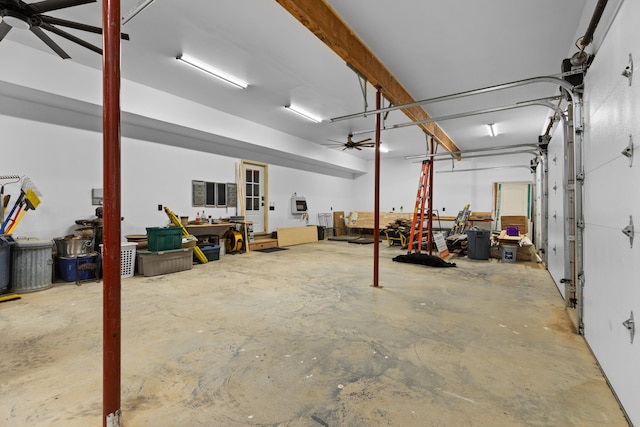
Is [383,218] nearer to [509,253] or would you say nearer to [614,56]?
[509,253]

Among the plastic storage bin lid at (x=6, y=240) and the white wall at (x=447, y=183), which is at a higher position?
the white wall at (x=447, y=183)

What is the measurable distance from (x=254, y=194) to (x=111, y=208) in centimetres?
773

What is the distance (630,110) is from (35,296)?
6327 mm

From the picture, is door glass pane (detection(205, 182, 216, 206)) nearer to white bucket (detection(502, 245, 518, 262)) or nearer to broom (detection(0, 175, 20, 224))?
broom (detection(0, 175, 20, 224))

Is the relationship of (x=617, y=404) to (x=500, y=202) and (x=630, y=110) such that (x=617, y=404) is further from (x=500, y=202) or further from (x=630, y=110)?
(x=500, y=202)

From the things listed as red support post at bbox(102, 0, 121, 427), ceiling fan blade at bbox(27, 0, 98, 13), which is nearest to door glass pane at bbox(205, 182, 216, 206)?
ceiling fan blade at bbox(27, 0, 98, 13)

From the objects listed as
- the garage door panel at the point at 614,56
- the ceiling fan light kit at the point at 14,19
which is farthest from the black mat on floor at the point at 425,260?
the ceiling fan light kit at the point at 14,19

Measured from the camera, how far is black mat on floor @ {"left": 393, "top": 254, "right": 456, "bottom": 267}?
5.98 metres

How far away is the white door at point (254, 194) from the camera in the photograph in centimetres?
897

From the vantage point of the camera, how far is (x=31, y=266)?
414 centimetres

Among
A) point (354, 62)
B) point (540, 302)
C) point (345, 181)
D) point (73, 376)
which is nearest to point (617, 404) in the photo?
point (540, 302)

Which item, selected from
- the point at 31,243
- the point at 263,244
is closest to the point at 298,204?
the point at 263,244

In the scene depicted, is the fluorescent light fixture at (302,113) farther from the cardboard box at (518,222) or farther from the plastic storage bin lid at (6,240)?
the cardboard box at (518,222)

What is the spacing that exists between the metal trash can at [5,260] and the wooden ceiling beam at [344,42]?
4.57 meters
